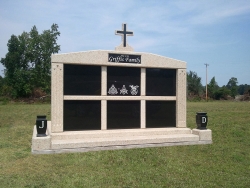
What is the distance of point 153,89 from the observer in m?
9.89

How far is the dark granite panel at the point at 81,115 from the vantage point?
8797 millimetres

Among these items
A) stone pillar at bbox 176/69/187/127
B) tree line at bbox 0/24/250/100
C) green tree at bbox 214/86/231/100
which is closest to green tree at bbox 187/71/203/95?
green tree at bbox 214/86/231/100

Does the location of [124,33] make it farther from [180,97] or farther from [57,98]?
[57,98]

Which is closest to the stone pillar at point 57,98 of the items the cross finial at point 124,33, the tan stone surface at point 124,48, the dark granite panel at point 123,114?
the dark granite panel at point 123,114

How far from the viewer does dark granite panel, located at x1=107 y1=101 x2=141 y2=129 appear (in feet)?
30.5

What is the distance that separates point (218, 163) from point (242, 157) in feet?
3.24

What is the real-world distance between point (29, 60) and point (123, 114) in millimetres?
34708

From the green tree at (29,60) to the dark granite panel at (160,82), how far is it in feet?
103

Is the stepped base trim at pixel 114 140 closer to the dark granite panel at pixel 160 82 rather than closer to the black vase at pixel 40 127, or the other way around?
the black vase at pixel 40 127

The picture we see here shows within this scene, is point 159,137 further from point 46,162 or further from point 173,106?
point 46,162

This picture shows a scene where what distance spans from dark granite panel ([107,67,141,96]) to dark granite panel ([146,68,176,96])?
0.43 meters

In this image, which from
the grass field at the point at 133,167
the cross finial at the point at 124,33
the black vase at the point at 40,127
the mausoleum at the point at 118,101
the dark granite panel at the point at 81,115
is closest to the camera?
the grass field at the point at 133,167

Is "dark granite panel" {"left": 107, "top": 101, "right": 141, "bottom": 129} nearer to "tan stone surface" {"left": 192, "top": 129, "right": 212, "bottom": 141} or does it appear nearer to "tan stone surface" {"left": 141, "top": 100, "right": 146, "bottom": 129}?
"tan stone surface" {"left": 141, "top": 100, "right": 146, "bottom": 129}

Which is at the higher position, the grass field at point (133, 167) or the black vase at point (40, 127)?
the black vase at point (40, 127)
